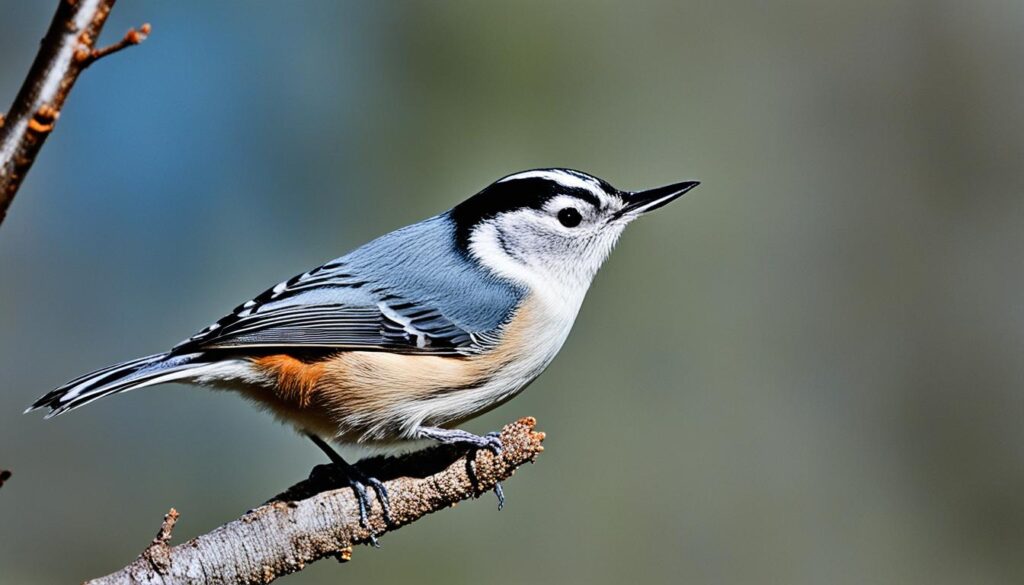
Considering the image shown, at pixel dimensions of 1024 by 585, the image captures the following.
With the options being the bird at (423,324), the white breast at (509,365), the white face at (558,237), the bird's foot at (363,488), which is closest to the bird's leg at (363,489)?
the bird's foot at (363,488)

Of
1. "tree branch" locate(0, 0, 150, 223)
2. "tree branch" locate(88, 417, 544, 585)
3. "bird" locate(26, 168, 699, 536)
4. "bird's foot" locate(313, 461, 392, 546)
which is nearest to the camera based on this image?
"tree branch" locate(0, 0, 150, 223)

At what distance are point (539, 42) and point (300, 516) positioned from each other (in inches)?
159

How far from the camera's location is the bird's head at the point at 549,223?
2.77 meters

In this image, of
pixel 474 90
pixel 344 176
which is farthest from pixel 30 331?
pixel 474 90

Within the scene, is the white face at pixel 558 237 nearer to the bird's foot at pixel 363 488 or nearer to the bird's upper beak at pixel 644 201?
the bird's upper beak at pixel 644 201

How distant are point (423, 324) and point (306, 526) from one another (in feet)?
2.80

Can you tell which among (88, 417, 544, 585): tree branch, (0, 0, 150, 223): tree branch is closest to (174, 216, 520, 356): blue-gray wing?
(88, 417, 544, 585): tree branch

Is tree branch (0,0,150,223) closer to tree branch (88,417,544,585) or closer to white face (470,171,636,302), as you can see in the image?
tree branch (88,417,544,585)

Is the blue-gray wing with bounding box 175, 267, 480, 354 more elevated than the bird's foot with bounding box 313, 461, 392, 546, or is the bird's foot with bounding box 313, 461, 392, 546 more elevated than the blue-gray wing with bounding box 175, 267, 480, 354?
the blue-gray wing with bounding box 175, 267, 480, 354

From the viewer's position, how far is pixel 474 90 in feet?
16.7

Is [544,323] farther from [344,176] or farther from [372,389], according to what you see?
[344,176]

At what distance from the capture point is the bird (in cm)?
236

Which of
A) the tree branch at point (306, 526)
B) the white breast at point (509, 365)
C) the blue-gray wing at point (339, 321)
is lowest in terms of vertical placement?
the tree branch at point (306, 526)

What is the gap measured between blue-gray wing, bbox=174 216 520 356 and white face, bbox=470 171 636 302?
0.32 feet
